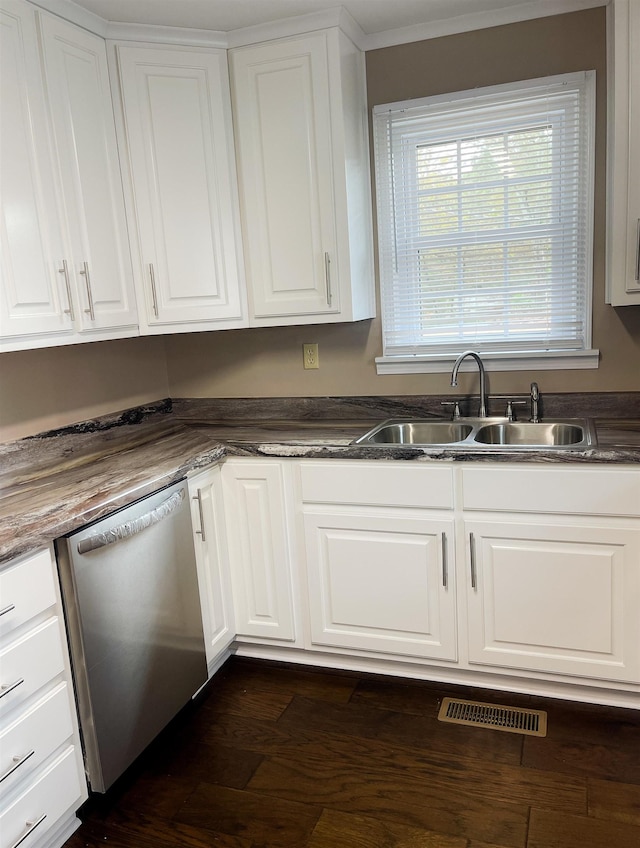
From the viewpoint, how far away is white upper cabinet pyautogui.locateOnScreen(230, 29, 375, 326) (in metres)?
2.42

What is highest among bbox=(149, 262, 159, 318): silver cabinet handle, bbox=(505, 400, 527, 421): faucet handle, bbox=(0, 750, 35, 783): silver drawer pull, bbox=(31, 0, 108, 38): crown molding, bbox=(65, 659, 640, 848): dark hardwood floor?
bbox=(31, 0, 108, 38): crown molding

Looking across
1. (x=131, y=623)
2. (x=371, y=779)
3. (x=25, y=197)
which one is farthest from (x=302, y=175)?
(x=371, y=779)

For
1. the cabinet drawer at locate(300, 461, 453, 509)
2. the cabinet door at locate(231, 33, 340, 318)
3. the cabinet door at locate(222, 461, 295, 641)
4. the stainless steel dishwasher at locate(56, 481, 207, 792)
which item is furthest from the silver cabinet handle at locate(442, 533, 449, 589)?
the cabinet door at locate(231, 33, 340, 318)

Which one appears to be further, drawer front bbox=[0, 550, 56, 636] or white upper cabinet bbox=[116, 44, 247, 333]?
white upper cabinet bbox=[116, 44, 247, 333]

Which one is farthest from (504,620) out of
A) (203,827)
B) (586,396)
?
(203,827)

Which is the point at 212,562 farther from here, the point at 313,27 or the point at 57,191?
the point at 313,27

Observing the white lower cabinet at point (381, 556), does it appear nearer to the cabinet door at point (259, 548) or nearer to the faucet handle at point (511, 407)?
the cabinet door at point (259, 548)

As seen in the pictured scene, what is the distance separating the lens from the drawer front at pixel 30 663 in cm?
159

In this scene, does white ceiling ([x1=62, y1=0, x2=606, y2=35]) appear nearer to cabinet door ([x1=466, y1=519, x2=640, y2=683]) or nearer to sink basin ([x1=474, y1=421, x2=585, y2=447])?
sink basin ([x1=474, y1=421, x2=585, y2=447])

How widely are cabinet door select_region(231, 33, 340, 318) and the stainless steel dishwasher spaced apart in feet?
2.96

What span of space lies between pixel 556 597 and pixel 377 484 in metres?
0.69

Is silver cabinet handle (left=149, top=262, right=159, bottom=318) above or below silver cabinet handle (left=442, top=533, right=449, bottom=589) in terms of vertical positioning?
above

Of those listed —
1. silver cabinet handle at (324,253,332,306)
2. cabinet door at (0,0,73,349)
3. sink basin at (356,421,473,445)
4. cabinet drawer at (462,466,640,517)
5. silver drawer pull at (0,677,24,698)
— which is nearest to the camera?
silver drawer pull at (0,677,24,698)

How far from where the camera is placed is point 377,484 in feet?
7.64
